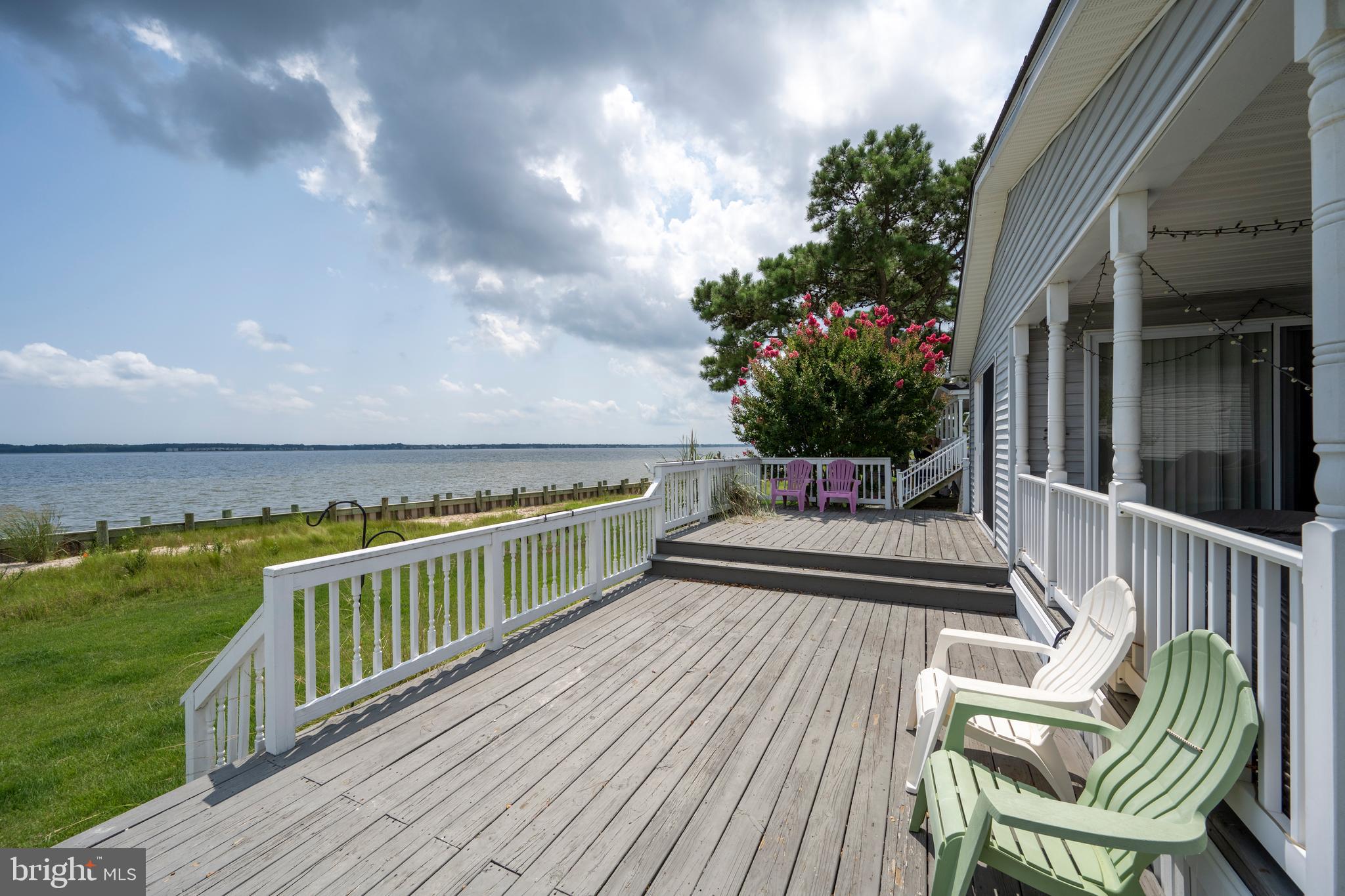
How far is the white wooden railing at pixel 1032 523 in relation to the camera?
12.7 feet

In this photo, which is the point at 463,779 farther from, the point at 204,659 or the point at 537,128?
the point at 537,128

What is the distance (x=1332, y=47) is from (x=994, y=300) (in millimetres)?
5656

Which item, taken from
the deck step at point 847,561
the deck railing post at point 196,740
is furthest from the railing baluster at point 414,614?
the deck step at point 847,561

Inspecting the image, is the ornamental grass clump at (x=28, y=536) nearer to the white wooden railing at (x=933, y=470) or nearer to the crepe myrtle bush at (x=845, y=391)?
the crepe myrtle bush at (x=845, y=391)

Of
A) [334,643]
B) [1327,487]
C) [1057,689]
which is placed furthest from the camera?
[334,643]

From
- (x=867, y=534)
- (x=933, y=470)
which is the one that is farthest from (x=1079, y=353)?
(x=933, y=470)

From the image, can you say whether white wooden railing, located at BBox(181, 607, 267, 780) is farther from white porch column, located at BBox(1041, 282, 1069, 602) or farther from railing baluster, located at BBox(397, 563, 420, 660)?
white porch column, located at BBox(1041, 282, 1069, 602)

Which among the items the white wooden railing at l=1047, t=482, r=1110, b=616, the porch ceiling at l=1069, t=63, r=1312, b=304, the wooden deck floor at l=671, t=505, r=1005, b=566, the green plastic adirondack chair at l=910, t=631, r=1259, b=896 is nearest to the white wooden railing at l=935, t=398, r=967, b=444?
the wooden deck floor at l=671, t=505, r=1005, b=566

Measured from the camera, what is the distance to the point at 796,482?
9.09 m

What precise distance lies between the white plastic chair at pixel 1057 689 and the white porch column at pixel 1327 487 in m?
0.82

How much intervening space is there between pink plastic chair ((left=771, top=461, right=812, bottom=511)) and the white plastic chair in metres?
6.62

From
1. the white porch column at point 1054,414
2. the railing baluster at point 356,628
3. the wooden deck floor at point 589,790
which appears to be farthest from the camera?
the white porch column at point 1054,414

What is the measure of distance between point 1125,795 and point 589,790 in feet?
5.90

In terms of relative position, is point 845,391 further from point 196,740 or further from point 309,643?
point 196,740
